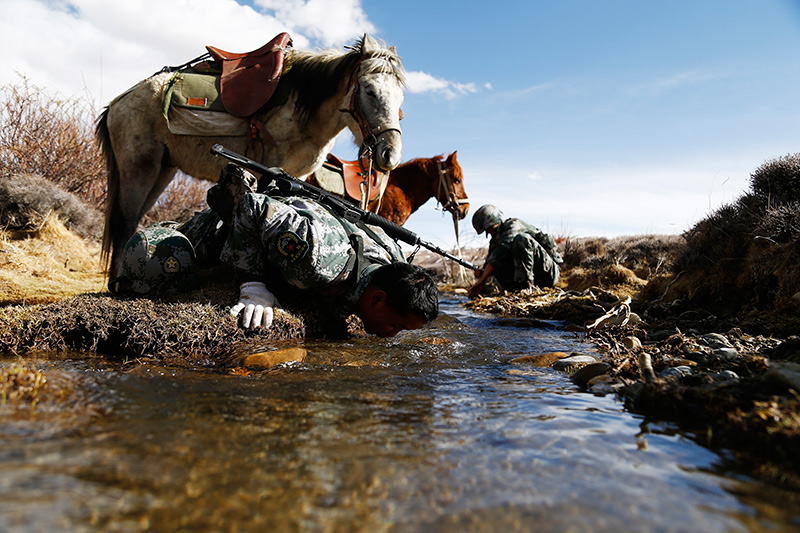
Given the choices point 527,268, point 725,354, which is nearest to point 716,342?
point 725,354

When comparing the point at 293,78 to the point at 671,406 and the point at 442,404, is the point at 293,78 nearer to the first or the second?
the point at 442,404

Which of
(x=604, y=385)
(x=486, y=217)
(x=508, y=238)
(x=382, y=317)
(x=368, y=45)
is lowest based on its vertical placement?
(x=604, y=385)

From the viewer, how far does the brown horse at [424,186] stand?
8.70 metres

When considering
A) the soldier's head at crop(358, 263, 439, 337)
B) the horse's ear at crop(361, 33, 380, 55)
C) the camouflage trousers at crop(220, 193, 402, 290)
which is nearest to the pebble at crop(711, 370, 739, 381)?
the soldier's head at crop(358, 263, 439, 337)

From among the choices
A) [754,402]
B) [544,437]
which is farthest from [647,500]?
[754,402]

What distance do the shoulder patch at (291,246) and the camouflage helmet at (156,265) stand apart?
0.96m

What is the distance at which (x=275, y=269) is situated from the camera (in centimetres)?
352

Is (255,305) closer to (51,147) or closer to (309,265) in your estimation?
(309,265)

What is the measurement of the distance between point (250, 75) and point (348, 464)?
4432 mm

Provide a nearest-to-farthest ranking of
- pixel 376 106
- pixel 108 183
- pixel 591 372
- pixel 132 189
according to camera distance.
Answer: pixel 591 372 < pixel 376 106 < pixel 132 189 < pixel 108 183

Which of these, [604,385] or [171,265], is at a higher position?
[171,265]

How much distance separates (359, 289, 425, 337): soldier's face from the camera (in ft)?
10.4

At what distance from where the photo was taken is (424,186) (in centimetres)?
899

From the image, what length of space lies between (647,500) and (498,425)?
0.60 m
